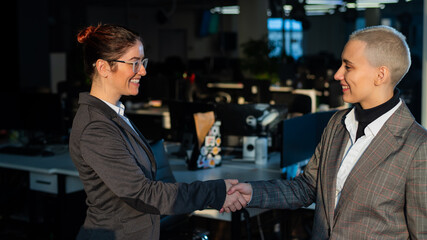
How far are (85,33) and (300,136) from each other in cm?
186

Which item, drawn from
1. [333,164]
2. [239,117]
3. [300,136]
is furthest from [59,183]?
[333,164]

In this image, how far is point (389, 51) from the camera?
77.7 inches

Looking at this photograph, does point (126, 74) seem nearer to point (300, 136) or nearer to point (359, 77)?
point (359, 77)

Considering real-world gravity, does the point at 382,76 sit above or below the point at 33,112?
above

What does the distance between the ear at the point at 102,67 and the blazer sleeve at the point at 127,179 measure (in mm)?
236

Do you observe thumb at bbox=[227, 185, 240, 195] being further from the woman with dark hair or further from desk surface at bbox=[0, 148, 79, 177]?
desk surface at bbox=[0, 148, 79, 177]

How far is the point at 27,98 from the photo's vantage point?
488 centimetres

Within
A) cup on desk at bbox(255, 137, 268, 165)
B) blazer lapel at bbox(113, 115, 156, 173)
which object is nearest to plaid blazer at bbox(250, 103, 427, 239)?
blazer lapel at bbox(113, 115, 156, 173)

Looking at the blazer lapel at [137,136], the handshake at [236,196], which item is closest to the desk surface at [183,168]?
the handshake at [236,196]

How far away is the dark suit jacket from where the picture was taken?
82.6 inches

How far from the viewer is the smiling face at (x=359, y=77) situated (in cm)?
202

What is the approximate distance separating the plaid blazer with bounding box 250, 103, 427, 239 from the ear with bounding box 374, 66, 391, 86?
13cm

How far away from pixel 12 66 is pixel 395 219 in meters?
9.36

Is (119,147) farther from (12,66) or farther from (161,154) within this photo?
(12,66)
